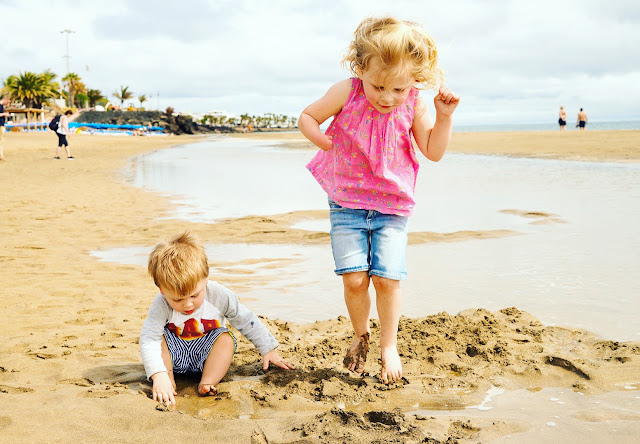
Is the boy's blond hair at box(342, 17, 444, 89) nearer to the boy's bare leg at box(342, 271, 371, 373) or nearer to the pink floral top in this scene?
the pink floral top

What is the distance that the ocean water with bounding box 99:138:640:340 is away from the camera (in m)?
4.35

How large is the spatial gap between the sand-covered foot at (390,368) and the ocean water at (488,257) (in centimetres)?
117

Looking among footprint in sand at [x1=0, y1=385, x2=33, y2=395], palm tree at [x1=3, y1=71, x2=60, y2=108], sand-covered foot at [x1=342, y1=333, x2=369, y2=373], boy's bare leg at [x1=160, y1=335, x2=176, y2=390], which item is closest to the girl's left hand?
sand-covered foot at [x1=342, y1=333, x2=369, y2=373]

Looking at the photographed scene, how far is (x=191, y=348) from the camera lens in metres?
3.15

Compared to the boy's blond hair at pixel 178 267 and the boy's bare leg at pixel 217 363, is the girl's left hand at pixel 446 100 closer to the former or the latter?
the boy's blond hair at pixel 178 267

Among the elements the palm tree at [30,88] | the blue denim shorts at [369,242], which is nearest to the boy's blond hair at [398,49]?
the blue denim shorts at [369,242]

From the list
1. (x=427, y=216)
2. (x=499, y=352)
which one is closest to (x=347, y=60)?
(x=499, y=352)

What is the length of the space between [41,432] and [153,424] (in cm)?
40

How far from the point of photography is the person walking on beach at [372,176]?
309 cm

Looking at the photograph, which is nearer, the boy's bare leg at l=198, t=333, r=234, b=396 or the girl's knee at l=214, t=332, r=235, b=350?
the boy's bare leg at l=198, t=333, r=234, b=396

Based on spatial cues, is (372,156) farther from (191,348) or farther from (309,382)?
(191,348)

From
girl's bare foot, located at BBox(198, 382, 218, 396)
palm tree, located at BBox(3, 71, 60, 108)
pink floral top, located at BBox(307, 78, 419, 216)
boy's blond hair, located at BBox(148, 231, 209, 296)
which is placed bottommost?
girl's bare foot, located at BBox(198, 382, 218, 396)

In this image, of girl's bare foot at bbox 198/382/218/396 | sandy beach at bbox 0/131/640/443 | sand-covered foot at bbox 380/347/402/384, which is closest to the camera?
sandy beach at bbox 0/131/640/443

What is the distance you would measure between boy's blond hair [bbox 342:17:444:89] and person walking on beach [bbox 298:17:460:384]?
0.01 meters
